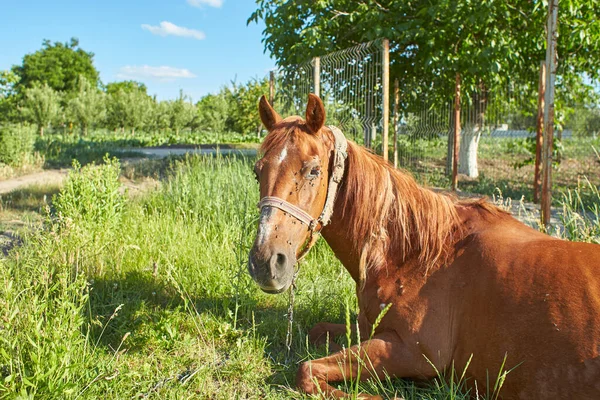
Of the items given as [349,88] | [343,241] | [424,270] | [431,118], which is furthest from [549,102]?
[431,118]

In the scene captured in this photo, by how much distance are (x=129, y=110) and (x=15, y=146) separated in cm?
2613

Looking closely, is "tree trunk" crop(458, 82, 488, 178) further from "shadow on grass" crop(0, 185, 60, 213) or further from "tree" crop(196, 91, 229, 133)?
"tree" crop(196, 91, 229, 133)

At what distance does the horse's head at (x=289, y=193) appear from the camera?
224 cm

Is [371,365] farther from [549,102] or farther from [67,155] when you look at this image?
[67,155]

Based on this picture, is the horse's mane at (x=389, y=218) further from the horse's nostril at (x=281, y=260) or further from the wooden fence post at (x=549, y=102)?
the wooden fence post at (x=549, y=102)

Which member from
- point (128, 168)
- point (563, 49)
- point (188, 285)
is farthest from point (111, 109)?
point (188, 285)

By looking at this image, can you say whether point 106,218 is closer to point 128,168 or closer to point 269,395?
point 269,395

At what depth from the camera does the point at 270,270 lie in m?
2.20

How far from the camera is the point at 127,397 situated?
2533 millimetres

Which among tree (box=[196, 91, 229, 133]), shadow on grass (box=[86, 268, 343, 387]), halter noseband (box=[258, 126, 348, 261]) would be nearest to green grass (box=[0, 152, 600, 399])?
shadow on grass (box=[86, 268, 343, 387])

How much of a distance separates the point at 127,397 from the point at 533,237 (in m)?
2.50

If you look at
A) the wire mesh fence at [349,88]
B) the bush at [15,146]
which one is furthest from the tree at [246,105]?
the wire mesh fence at [349,88]

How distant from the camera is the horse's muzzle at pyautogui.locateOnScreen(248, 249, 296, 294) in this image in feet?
7.23

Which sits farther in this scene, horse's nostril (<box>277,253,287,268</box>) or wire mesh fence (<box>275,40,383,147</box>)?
wire mesh fence (<box>275,40,383,147</box>)
